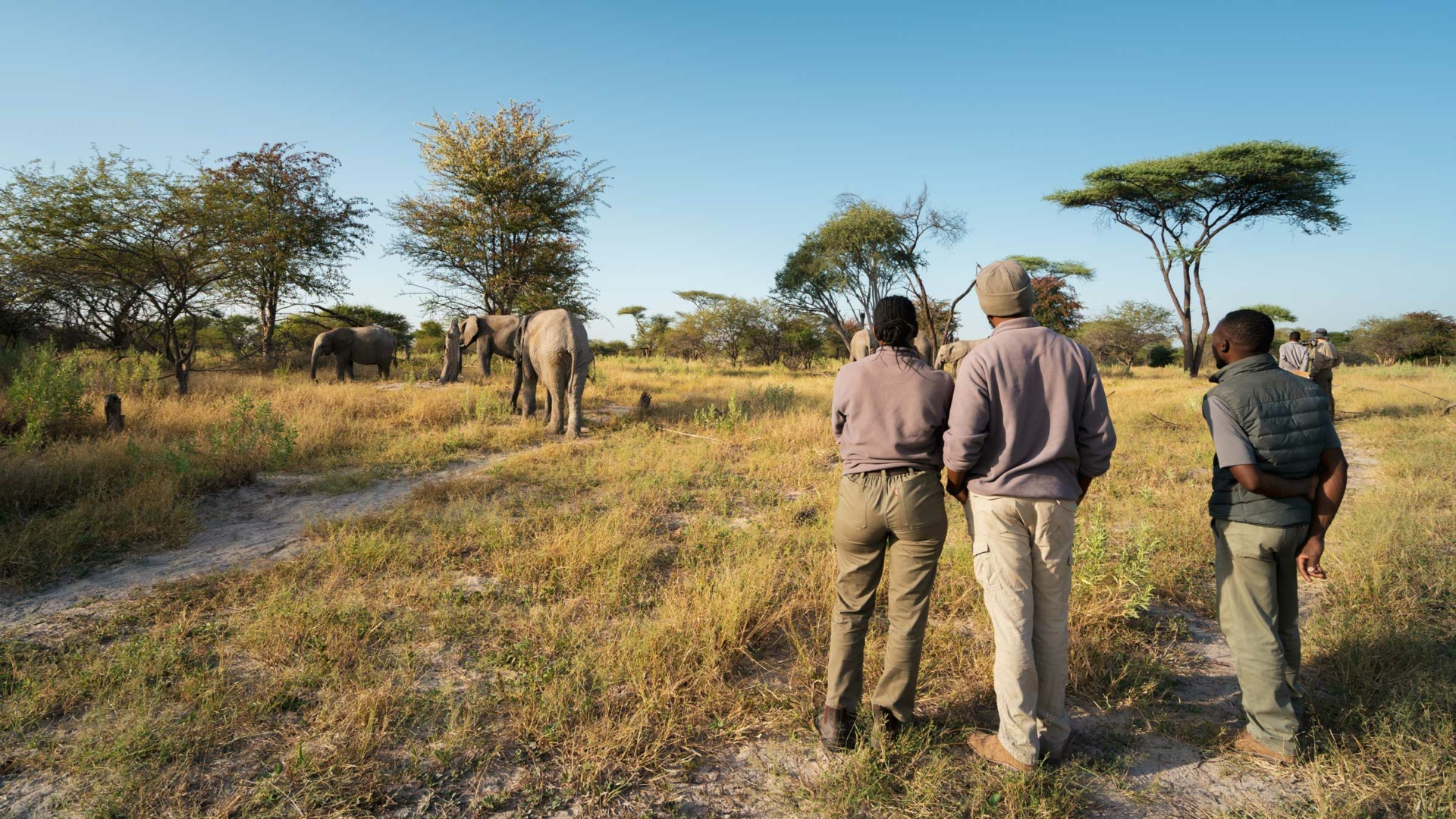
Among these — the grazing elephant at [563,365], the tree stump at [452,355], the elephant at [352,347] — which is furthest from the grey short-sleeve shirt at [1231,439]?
the elephant at [352,347]

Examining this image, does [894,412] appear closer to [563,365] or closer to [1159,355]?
[563,365]

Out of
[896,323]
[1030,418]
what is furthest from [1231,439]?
[896,323]

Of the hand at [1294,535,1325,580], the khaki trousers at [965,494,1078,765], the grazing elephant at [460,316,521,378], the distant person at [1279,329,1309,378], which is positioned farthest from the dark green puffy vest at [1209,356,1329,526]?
the grazing elephant at [460,316,521,378]

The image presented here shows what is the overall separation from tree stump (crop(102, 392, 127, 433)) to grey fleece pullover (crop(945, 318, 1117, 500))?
960 centimetres

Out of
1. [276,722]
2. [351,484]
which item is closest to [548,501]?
[351,484]

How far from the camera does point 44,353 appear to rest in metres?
7.46

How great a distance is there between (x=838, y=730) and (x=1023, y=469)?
4.33 ft

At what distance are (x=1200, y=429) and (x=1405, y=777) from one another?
8.94 m

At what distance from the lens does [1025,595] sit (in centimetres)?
235

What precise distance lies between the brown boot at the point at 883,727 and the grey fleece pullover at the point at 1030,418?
1036 mm

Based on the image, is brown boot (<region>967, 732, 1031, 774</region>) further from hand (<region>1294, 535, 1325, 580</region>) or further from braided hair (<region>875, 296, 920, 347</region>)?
braided hair (<region>875, 296, 920, 347</region>)

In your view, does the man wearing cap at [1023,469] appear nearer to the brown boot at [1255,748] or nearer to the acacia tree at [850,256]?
the brown boot at [1255,748]

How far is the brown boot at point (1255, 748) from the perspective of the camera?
2479mm

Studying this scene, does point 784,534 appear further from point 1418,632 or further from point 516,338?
point 516,338
